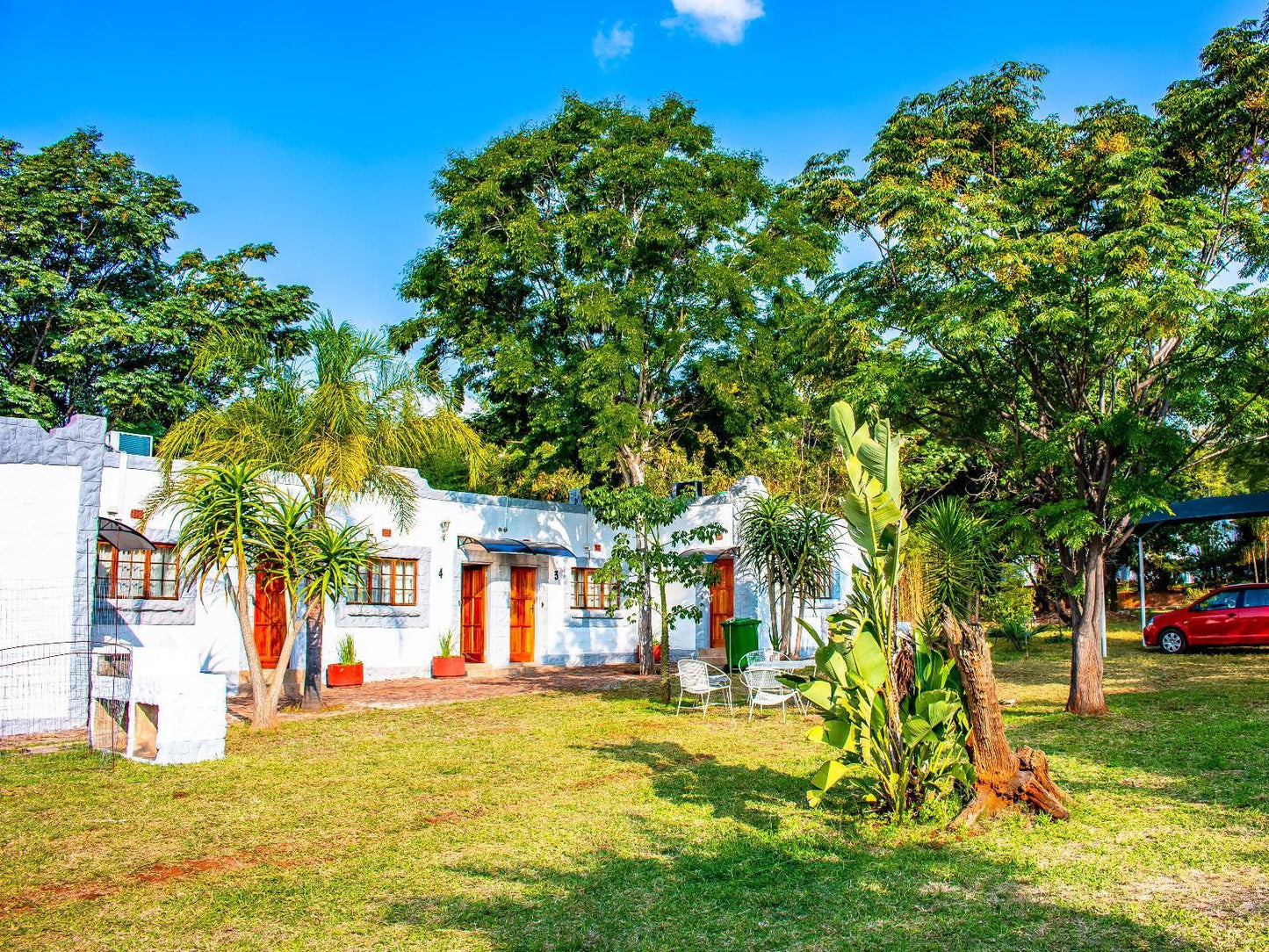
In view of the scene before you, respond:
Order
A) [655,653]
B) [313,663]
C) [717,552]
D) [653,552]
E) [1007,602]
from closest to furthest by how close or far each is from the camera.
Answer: [313,663] < [653,552] < [655,653] < [717,552] < [1007,602]

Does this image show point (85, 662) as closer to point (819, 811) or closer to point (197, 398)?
point (819, 811)

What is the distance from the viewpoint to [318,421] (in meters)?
12.3

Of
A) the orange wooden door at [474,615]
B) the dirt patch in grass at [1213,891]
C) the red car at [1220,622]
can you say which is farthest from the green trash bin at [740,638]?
the dirt patch in grass at [1213,891]

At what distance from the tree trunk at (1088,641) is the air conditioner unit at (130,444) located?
13096 millimetres

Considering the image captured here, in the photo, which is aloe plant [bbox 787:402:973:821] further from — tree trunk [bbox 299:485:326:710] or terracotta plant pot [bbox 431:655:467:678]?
terracotta plant pot [bbox 431:655:467:678]

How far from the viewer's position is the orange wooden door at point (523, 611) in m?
19.3

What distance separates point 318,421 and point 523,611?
26.7 ft

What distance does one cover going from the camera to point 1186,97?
11.9 meters

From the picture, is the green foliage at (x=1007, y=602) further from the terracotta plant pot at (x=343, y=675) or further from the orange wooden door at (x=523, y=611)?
the terracotta plant pot at (x=343, y=675)

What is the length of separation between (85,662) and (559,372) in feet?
32.3

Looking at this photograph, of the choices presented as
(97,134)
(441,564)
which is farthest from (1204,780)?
(97,134)

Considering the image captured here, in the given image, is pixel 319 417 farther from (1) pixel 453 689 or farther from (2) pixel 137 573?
(1) pixel 453 689

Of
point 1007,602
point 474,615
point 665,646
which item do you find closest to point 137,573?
point 474,615

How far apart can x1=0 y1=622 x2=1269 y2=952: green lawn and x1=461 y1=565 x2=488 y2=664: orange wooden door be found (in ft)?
27.9
